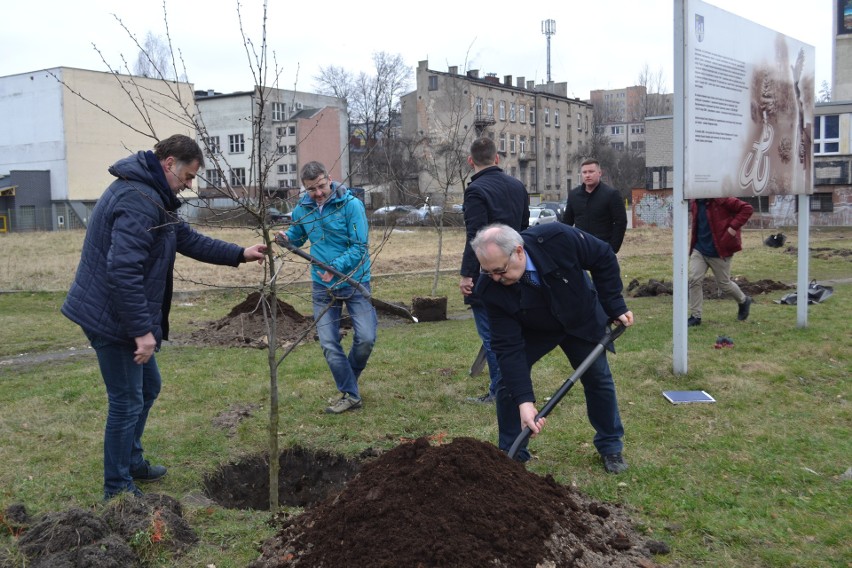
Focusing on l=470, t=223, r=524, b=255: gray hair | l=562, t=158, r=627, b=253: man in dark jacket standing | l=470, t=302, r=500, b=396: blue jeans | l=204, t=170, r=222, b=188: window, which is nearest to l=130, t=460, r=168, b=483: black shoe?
l=204, t=170, r=222, b=188: window

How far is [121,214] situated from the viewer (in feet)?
13.5

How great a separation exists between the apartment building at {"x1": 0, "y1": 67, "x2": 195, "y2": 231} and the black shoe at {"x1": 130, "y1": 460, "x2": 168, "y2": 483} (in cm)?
5005

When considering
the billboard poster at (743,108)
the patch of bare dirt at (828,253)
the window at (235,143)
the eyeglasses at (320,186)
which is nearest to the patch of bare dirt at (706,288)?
the billboard poster at (743,108)

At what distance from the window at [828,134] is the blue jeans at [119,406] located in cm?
4275

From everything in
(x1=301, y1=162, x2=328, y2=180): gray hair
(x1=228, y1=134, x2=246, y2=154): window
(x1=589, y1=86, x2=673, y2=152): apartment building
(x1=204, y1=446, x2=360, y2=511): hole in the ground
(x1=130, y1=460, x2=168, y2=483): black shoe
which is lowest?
(x1=204, y1=446, x2=360, y2=511): hole in the ground

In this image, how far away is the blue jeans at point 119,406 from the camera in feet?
13.9

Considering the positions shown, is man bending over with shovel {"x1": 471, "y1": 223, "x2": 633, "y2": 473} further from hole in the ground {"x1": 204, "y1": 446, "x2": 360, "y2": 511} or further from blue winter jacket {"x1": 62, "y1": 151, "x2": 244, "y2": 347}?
blue winter jacket {"x1": 62, "y1": 151, "x2": 244, "y2": 347}

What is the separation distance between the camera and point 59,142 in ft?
174

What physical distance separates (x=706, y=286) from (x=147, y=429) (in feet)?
34.9

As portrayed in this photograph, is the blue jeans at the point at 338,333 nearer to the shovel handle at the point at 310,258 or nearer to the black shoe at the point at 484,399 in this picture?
the shovel handle at the point at 310,258

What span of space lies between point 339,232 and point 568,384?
2.46 meters

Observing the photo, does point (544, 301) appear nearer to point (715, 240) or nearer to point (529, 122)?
point (715, 240)

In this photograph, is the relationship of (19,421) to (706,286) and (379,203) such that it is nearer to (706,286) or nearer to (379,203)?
(706,286)

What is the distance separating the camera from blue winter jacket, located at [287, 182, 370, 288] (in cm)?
591
